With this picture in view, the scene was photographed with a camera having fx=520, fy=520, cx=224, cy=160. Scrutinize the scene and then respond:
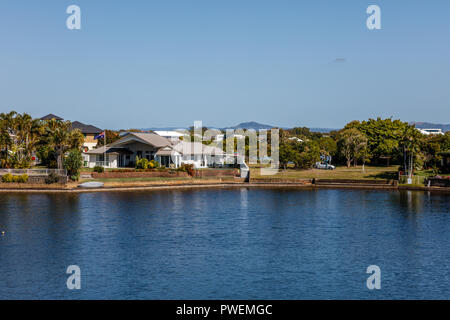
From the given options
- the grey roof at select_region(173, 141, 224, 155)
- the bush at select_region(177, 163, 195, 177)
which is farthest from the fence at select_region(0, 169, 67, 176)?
the grey roof at select_region(173, 141, 224, 155)

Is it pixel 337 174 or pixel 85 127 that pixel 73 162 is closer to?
pixel 337 174

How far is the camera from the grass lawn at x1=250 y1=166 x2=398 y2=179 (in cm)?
8944

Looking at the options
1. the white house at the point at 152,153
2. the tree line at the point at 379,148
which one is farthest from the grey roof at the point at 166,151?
the tree line at the point at 379,148

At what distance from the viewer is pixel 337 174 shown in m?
92.4

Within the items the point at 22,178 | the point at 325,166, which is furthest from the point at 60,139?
the point at 325,166

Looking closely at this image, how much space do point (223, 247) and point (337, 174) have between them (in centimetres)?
5258

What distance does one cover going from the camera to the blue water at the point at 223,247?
33562 mm

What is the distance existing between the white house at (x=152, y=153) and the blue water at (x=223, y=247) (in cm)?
2606

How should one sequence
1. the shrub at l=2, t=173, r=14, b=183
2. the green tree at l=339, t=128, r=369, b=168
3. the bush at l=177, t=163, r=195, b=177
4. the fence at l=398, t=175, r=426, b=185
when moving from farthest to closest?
the green tree at l=339, t=128, r=369, b=168, the bush at l=177, t=163, r=195, b=177, the fence at l=398, t=175, r=426, b=185, the shrub at l=2, t=173, r=14, b=183

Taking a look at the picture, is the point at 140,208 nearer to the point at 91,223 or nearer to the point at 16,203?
the point at 91,223

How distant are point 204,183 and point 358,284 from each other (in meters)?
54.7

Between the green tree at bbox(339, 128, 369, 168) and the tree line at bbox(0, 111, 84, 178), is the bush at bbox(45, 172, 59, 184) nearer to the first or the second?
the tree line at bbox(0, 111, 84, 178)

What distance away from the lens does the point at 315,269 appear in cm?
3769

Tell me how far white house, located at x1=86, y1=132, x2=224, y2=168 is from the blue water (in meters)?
26.1
